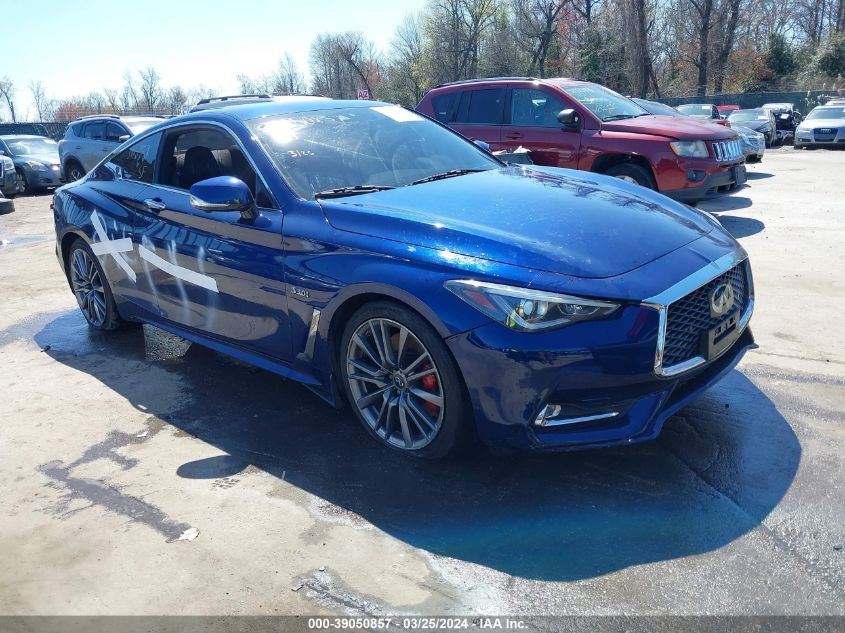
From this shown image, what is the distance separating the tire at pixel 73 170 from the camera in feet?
52.5

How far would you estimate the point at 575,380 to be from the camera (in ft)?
9.50

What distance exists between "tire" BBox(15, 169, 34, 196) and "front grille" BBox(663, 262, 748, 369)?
56.9 feet

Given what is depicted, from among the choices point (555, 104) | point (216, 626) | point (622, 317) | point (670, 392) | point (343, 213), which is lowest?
point (216, 626)

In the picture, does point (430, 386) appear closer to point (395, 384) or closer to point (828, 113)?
point (395, 384)

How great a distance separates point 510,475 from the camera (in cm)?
333

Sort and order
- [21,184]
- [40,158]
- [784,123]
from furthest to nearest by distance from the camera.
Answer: [784,123]
[40,158]
[21,184]

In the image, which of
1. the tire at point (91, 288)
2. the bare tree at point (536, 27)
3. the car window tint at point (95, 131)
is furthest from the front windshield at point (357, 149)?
the bare tree at point (536, 27)

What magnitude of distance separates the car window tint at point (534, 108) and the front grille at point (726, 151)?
191 centimetres

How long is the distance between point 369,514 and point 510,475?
68 centimetres

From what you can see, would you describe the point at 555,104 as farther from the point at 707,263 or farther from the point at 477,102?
the point at 707,263

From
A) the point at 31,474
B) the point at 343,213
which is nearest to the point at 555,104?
the point at 343,213

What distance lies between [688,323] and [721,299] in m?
0.33

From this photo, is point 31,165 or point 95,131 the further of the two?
point 31,165

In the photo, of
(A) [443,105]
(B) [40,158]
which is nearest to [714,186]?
(A) [443,105]
